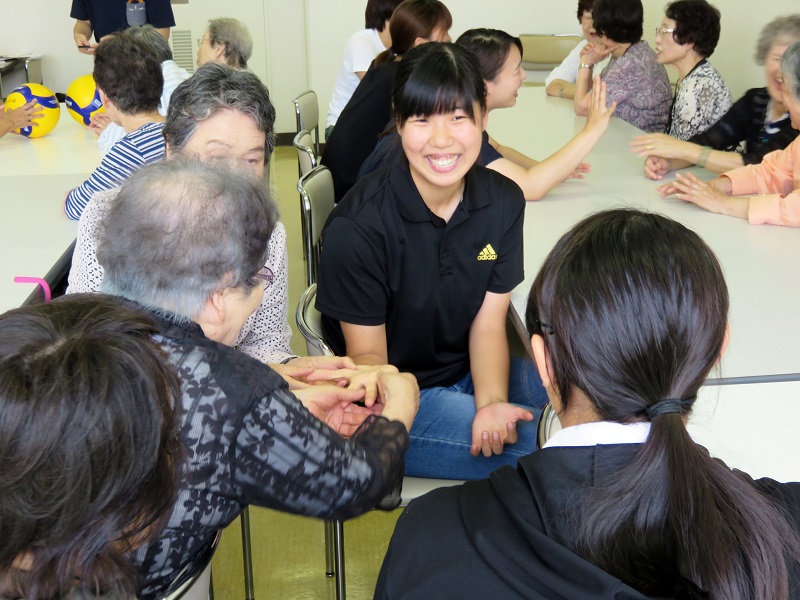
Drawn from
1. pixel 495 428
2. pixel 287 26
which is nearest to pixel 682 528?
pixel 495 428

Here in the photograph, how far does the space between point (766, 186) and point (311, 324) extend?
5.44 feet

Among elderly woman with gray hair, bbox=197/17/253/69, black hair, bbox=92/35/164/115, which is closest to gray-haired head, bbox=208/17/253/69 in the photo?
elderly woman with gray hair, bbox=197/17/253/69

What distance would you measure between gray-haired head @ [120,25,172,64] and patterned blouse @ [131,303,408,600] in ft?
6.33

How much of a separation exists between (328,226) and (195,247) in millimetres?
691

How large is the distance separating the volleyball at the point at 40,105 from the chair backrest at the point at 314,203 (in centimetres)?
148

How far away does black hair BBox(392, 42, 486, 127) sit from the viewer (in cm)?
195

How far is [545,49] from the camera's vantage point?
6168 mm

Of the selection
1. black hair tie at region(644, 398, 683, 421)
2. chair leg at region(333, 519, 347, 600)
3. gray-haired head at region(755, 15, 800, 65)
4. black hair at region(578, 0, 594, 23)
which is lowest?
chair leg at region(333, 519, 347, 600)

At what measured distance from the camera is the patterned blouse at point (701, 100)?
142 inches

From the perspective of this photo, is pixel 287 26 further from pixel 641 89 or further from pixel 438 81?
pixel 438 81

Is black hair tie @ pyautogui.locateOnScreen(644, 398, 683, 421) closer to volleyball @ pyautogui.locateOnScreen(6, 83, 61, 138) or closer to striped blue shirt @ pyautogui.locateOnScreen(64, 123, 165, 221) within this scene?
striped blue shirt @ pyautogui.locateOnScreen(64, 123, 165, 221)

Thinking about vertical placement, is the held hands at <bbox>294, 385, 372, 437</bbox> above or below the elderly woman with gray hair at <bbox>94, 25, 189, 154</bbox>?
below

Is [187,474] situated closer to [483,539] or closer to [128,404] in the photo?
[128,404]

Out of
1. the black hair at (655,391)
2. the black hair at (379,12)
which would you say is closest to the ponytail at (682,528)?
the black hair at (655,391)
